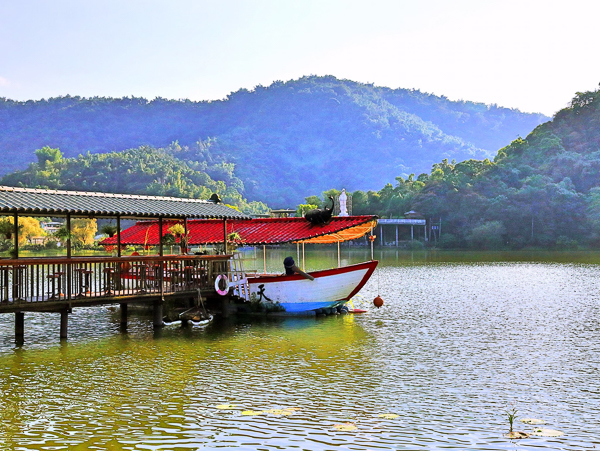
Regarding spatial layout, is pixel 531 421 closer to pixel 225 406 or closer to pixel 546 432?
pixel 546 432

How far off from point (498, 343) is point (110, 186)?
4988 inches

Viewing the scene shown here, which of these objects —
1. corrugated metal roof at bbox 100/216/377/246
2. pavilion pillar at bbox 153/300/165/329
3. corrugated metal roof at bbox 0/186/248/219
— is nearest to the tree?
corrugated metal roof at bbox 100/216/377/246

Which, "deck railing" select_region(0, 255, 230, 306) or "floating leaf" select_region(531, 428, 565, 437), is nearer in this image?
"floating leaf" select_region(531, 428, 565, 437)

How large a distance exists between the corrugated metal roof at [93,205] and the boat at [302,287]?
293 centimetres

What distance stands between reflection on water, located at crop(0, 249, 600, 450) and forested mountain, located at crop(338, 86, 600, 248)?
68794 millimetres

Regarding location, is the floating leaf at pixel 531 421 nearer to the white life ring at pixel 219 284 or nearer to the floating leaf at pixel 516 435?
the floating leaf at pixel 516 435

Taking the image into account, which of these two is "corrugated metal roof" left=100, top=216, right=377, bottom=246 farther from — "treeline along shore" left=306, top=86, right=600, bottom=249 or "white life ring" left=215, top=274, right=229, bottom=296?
"treeline along shore" left=306, top=86, right=600, bottom=249

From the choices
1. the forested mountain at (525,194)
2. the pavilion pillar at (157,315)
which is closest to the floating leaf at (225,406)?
the pavilion pillar at (157,315)

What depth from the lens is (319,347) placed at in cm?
1756

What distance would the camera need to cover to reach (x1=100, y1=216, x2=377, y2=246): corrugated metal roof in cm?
2375

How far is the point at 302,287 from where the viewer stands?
23.4 meters

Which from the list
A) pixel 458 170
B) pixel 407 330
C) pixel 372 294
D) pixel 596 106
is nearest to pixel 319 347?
pixel 407 330

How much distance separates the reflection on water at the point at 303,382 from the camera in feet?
33.5

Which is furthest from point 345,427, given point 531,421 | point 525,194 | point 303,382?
point 525,194
